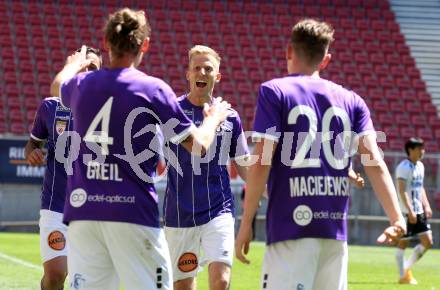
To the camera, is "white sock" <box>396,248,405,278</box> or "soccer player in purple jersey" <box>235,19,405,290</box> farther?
"white sock" <box>396,248,405,278</box>

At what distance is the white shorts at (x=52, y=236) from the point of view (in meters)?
8.35

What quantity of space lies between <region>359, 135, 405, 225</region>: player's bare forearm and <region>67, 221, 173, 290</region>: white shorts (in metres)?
1.19

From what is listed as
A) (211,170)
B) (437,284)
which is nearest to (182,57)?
(437,284)

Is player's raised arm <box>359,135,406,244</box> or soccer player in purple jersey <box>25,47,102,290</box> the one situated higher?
player's raised arm <box>359,135,406,244</box>

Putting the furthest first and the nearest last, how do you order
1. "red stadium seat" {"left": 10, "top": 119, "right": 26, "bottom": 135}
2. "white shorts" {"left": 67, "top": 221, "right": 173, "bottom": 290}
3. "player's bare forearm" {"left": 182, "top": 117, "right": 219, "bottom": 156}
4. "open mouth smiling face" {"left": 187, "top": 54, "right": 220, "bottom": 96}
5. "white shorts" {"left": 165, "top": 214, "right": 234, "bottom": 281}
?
"red stadium seat" {"left": 10, "top": 119, "right": 26, "bottom": 135}
"open mouth smiling face" {"left": 187, "top": 54, "right": 220, "bottom": 96}
"white shorts" {"left": 165, "top": 214, "right": 234, "bottom": 281}
"player's bare forearm" {"left": 182, "top": 117, "right": 219, "bottom": 156}
"white shorts" {"left": 67, "top": 221, "right": 173, "bottom": 290}

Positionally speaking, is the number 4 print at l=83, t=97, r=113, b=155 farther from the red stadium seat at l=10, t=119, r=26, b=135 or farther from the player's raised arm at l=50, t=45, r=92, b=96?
the red stadium seat at l=10, t=119, r=26, b=135

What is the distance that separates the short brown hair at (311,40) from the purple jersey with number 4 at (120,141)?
729 millimetres

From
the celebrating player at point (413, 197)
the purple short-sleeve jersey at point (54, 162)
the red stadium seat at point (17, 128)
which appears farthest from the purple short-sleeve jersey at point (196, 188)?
the red stadium seat at point (17, 128)

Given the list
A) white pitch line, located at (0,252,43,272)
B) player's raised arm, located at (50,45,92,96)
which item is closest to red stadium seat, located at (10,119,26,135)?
white pitch line, located at (0,252,43,272)

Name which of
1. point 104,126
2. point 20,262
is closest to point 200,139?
point 104,126

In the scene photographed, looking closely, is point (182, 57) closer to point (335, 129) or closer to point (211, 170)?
point (211, 170)

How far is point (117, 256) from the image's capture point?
5.33m

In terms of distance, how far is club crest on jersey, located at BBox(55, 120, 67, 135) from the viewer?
27.4 feet

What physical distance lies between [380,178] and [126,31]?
1.58m
